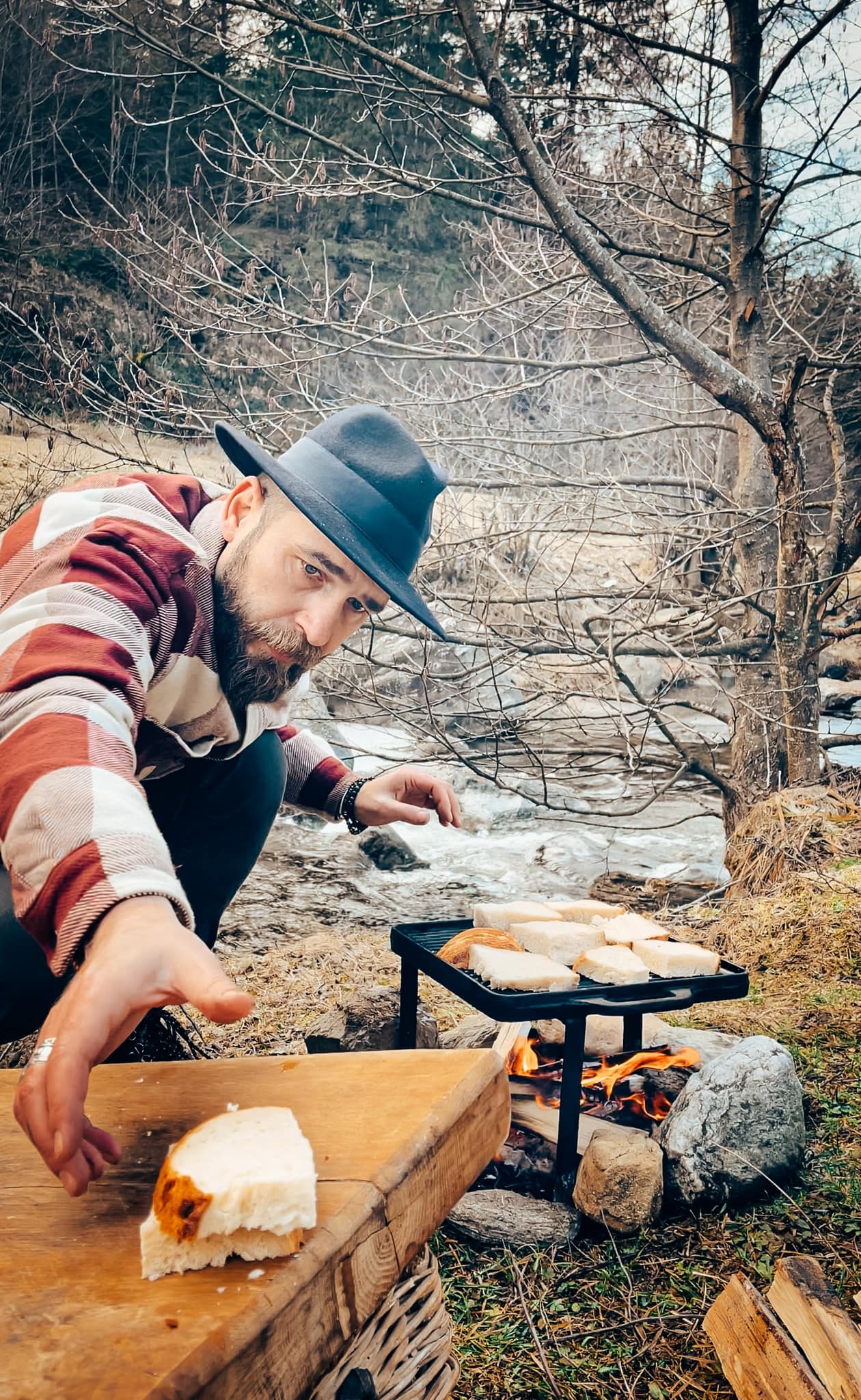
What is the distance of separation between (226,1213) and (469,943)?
1.58 m

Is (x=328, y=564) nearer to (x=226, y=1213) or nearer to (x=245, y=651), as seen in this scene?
(x=245, y=651)

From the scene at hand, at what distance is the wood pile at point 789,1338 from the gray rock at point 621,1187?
0.40 m

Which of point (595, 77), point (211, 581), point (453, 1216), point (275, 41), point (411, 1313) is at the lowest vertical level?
point (453, 1216)

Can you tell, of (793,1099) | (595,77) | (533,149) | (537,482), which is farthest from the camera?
(537,482)

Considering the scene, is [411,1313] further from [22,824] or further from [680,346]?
[680,346]

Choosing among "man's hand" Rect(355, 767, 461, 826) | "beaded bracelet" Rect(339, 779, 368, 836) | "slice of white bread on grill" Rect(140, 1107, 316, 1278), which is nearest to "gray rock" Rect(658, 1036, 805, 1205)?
"man's hand" Rect(355, 767, 461, 826)

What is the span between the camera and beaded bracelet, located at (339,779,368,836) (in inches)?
98.3

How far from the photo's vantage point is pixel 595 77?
459 cm

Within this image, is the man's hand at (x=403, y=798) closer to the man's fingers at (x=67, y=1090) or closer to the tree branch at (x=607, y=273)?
the man's fingers at (x=67, y=1090)

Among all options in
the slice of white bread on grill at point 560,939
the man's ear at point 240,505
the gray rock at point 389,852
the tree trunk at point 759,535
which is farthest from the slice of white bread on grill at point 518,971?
the gray rock at point 389,852

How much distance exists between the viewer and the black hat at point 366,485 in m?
1.80

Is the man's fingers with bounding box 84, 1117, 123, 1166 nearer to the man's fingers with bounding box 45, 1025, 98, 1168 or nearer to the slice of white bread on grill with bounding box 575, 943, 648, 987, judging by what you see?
the man's fingers with bounding box 45, 1025, 98, 1168

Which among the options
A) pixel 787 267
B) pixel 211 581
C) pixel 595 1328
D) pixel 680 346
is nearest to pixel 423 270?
pixel 787 267

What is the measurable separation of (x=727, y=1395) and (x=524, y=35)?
518cm
